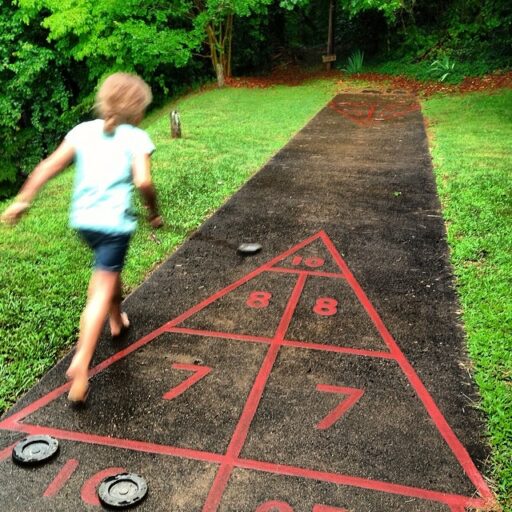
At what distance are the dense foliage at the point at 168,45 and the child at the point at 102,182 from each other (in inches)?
508

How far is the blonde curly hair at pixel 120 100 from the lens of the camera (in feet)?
9.41

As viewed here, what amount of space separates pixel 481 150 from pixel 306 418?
23.8 ft

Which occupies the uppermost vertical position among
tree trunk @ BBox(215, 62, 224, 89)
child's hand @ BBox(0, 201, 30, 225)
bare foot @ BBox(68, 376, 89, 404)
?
child's hand @ BBox(0, 201, 30, 225)

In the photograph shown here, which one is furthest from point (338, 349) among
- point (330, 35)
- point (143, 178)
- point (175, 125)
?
point (330, 35)

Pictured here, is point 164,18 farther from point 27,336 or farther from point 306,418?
point 306,418

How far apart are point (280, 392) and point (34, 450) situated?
1.41 meters

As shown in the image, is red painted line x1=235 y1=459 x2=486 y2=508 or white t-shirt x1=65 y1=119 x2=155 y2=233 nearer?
red painted line x1=235 y1=459 x2=486 y2=508

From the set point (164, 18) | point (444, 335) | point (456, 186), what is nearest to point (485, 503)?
point (444, 335)

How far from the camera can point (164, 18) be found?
1519cm

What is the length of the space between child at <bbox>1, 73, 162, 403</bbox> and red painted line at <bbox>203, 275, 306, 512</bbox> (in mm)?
919

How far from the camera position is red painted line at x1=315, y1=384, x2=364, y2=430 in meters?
3.02

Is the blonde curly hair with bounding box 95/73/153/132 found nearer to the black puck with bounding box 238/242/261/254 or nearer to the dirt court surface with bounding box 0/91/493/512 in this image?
the dirt court surface with bounding box 0/91/493/512

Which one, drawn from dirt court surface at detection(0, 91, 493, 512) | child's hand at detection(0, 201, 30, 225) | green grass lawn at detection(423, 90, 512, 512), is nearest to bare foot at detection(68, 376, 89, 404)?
dirt court surface at detection(0, 91, 493, 512)

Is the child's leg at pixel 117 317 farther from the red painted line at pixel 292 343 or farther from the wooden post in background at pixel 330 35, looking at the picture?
the wooden post in background at pixel 330 35
